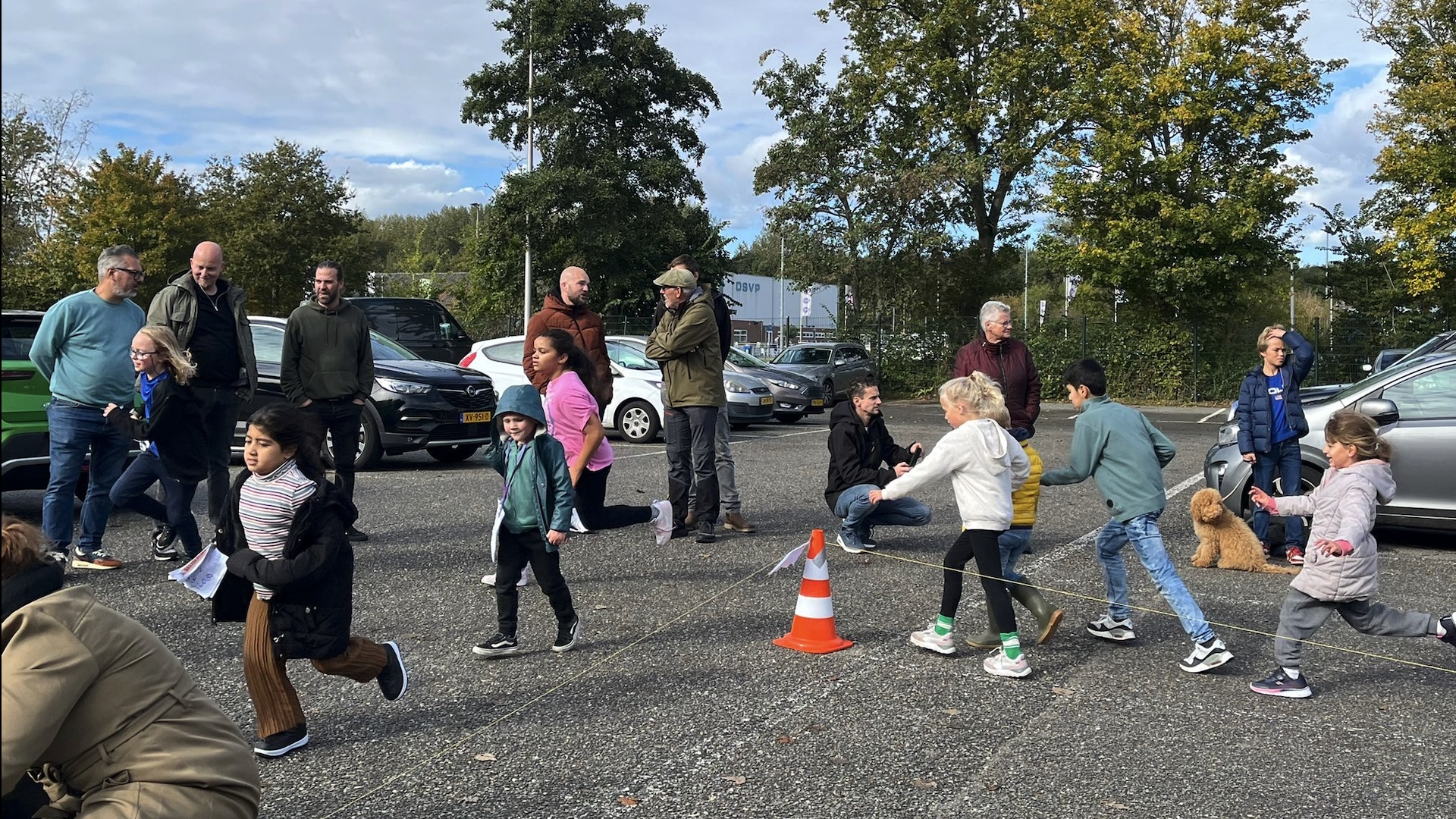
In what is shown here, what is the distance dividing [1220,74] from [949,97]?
811 centimetres

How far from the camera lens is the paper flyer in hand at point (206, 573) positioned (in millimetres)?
4129

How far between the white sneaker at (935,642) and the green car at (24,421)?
6.25 meters

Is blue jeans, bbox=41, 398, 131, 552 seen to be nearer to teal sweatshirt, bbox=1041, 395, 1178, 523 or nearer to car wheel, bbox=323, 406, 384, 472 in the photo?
car wheel, bbox=323, 406, 384, 472

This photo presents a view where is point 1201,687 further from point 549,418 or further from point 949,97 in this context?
point 949,97

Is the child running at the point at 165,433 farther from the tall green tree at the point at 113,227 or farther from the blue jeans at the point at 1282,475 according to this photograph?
the tall green tree at the point at 113,227

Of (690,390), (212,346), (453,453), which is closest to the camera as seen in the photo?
(212,346)

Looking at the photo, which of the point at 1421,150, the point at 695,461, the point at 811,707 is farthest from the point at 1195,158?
the point at 811,707

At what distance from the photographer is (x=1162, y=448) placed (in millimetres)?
5664

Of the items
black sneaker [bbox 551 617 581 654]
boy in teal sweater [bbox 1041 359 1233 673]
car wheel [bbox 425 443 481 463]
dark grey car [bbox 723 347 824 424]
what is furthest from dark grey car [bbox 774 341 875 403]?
black sneaker [bbox 551 617 581 654]

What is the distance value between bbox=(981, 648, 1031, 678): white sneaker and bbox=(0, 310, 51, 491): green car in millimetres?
6647

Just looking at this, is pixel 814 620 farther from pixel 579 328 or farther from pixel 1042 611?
pixel 579 328

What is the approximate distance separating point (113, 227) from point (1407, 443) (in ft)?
130

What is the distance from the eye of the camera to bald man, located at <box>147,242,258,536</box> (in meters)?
7.19

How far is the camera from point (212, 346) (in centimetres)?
725
